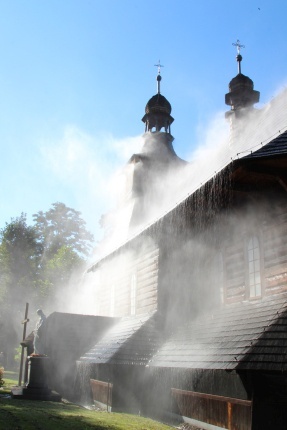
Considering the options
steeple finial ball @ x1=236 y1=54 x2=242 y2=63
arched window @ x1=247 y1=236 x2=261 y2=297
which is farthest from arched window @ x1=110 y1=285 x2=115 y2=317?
steeple finial ball @ x1=236 y1=54 x2=242 y2=63

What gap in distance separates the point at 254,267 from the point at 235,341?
2.24m

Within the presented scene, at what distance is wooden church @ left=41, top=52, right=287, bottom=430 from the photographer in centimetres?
892

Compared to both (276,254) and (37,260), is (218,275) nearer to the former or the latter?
(276,254)

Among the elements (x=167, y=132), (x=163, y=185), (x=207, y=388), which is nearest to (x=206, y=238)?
(x=207, y=388)

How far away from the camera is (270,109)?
1647 centimetres

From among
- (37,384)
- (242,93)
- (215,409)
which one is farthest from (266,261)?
(242,93)

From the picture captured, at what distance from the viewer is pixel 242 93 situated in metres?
22.0

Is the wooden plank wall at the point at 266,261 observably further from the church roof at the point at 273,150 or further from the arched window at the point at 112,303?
the arched window at the point at 112,303

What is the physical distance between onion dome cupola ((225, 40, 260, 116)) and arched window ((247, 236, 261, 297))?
12.4m

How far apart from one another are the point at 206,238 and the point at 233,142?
6168 millimetres

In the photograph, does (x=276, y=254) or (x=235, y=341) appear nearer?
(x=235, y=341)

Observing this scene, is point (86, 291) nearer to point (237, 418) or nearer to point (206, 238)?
point (206, 238)

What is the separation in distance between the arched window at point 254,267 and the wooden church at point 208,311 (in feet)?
0.08

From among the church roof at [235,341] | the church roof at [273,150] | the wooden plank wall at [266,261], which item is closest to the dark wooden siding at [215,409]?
the church roof at [235,341]
